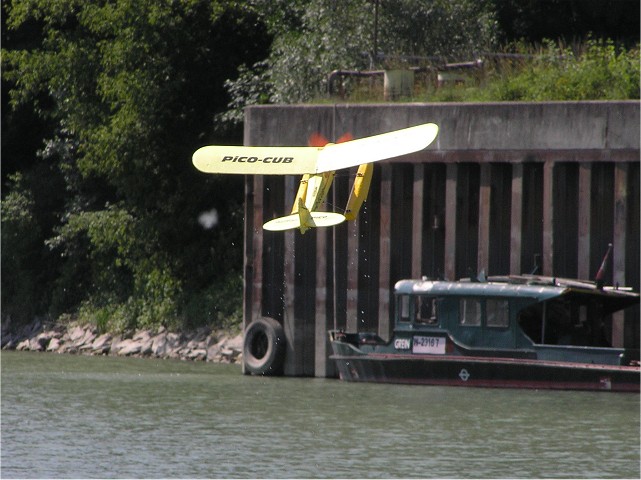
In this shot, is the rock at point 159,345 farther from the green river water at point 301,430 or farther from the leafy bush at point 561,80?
the leafy bush at point 561,80

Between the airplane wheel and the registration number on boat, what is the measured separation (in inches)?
112

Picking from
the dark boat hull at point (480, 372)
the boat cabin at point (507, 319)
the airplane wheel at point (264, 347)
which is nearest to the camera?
the dark boat hull at point (480, 372)

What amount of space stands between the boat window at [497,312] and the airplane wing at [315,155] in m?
9.74

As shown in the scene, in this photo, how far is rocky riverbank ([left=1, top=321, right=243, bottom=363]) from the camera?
120ft

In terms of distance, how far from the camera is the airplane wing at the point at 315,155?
1831 cm

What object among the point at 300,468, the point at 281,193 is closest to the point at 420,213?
the point at 281,193

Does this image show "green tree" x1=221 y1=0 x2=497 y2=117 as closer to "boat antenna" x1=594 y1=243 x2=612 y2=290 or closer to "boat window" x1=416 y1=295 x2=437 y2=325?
"boat window" x1=416 y1=295 x2=437 y2=325

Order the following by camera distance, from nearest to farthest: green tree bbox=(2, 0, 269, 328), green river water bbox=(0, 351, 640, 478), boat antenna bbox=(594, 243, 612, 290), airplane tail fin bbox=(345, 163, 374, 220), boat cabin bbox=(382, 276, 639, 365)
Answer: airplane tail fin bbox=(345, 163, 374, 220) < green river water bbox=(0, 351, 640, 478) < boat antenna bbox=(594, 243, 612, 290) < boat cabin bbox=(382, 276, 639, 365) < green tree bbox=(2, 0, 269, 328)

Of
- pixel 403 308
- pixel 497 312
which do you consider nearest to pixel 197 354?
pixel 403 308

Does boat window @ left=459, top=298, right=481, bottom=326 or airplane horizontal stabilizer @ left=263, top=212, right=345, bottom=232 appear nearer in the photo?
airplane horizontal stabilizer @ left=263, top=212, right=345, bottom=232

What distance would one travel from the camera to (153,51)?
3844cm

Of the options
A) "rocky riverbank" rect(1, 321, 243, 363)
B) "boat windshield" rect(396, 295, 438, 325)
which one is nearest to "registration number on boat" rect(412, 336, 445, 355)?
"boat windshield" rect(396, 295, 438, 325)

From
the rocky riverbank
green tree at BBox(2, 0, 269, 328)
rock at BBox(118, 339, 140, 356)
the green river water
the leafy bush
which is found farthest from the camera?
rock at BBox(118, 339, 140, 356)

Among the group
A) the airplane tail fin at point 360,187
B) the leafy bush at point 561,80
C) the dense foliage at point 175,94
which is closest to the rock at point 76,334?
the dense foliage at point 175,94
